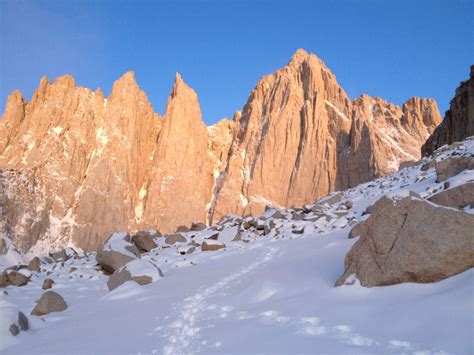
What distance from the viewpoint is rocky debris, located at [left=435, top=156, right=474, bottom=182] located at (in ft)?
45.7

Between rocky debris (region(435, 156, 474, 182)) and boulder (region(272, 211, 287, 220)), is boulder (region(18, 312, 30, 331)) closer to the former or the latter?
rocky debris (region(435, 156, 474, 182))

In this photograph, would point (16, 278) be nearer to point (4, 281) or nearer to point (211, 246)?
point (4, 281)

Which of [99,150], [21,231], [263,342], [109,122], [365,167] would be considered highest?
[109,122]

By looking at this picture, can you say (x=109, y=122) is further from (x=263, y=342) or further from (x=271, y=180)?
(x=263, y=342)

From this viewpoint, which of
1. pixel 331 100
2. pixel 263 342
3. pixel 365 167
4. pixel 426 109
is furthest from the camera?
pixel 426 109

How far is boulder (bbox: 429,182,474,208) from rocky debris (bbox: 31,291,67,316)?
990cm

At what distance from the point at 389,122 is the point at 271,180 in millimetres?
28806

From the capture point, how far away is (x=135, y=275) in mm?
11695

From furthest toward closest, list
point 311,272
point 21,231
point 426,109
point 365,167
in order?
point 426,109 → point 365,167 → point 21,231 → point 311,272

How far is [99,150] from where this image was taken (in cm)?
6100

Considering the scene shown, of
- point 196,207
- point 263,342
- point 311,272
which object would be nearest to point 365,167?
point 196,207

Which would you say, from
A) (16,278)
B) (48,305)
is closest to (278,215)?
(16,278)

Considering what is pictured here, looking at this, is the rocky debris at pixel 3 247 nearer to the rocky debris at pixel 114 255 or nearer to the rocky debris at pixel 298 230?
the rocky debris at pixel 114 255

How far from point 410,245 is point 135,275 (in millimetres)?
8427
